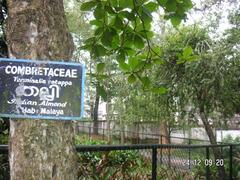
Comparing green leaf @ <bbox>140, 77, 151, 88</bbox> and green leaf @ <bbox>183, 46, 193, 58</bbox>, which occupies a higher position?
green leaf @ <bbox>183, 46, 193, 58</bbox>

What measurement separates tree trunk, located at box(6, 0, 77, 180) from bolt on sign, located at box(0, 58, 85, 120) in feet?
0.10

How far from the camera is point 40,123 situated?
4.04 ft

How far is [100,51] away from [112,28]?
7.8 inches

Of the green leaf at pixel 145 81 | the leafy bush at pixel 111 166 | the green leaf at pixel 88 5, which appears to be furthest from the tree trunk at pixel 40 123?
the leafy bush at pixel 111 166

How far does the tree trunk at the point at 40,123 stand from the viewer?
3.95 ft

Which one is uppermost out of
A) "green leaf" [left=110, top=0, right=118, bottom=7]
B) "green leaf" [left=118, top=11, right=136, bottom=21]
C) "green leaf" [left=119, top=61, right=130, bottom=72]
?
"green leaf" [left=110, top=0, right=118, bottom=7]

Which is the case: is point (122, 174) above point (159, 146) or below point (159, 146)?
below

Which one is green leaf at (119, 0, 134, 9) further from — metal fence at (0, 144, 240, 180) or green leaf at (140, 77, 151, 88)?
metal fence at (0, 144, 240, 180)

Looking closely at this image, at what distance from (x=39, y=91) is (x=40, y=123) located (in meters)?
0.10

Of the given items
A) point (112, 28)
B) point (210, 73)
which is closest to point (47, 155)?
point (112, 28)

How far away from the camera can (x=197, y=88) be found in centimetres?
848

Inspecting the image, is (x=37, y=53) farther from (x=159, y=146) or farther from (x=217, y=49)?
(x=217, y=49)

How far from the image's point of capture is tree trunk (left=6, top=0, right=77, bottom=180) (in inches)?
47.4
